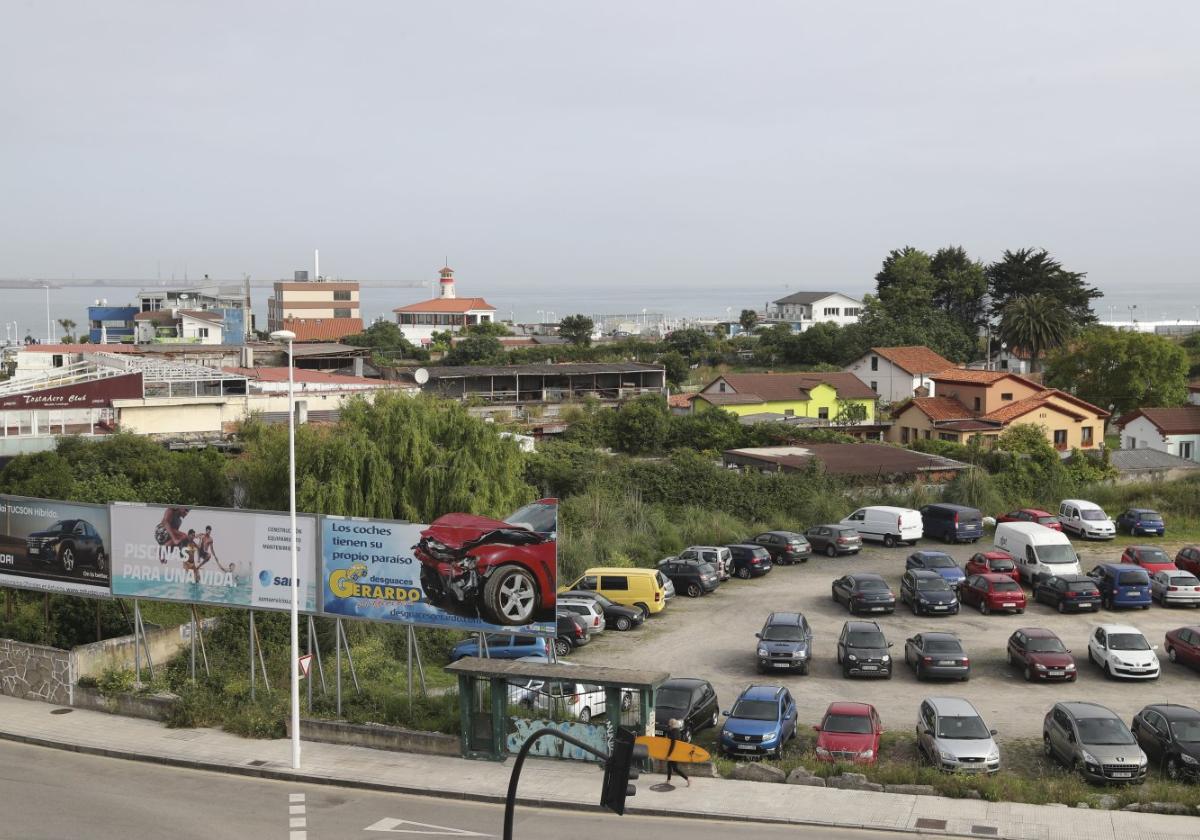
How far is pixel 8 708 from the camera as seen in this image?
910 inches

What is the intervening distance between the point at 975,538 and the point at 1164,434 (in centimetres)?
2361

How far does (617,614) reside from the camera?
3170 centimetres

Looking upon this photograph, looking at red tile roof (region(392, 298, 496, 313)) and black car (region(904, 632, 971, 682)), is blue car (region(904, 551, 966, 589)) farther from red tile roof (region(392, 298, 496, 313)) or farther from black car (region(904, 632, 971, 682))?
red tile roof (region(392, 298, 496, 313))

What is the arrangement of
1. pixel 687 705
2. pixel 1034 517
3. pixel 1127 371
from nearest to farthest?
pixel 687 705
pixel 1034 517
pixel 1127 371

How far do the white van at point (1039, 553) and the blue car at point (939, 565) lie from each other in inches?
83.1

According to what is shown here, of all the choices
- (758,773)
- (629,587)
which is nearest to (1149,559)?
(629,587)

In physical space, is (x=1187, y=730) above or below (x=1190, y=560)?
above

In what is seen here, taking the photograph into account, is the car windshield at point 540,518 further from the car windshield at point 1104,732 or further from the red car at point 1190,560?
the red car at point 1190,560

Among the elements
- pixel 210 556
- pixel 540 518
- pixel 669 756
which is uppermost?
pixel 540 518

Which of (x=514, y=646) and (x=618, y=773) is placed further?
(x=514, y=646)

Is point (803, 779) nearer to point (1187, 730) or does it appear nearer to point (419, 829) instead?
point (419, 829)

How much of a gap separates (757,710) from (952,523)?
23.0m

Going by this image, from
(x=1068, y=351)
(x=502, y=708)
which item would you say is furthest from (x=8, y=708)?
(x=1068, y=351)

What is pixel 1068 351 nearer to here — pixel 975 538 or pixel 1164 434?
pixel 1164 434
